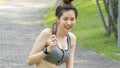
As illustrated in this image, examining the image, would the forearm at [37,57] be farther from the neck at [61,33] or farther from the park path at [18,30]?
the park path at [18,30]

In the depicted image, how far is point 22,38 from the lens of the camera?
1501 centimetres

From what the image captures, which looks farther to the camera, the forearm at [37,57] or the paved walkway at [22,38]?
the paved walkway at [22,38]

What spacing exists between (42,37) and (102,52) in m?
7.90

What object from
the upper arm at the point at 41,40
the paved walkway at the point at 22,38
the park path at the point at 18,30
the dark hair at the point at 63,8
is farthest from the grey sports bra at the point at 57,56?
the park path at the point at 18,30

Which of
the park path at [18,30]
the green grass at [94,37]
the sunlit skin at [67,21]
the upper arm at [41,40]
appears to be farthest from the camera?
the green grass at [94,37]

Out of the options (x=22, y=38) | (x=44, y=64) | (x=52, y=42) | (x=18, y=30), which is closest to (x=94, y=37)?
(x=22, y=38)

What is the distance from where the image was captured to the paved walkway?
10.4 metres

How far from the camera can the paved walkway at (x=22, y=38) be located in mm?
10438

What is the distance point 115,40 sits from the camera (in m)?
13.1

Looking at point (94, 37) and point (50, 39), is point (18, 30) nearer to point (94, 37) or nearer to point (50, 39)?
point (94, 37)

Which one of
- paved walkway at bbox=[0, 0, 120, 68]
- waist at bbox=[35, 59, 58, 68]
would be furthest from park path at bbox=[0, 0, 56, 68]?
waist at bbox=[35, 59, 58, 68]

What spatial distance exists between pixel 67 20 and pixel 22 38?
449 inches

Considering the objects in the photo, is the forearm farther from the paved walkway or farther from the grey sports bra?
the paved walkway

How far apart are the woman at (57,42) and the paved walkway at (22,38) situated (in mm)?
6118
